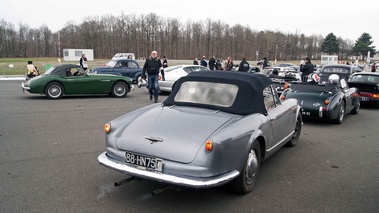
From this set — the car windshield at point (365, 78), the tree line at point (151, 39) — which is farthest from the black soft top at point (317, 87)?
the tree line at point (151, 39)

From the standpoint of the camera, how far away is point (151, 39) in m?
89.6

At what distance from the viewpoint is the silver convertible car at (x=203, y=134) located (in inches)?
136

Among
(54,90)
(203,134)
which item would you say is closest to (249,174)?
(203,134)

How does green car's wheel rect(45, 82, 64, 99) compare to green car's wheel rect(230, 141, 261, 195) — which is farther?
green car's wheel rect(45, 82, 64, 99)

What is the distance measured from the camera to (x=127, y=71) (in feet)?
61.9

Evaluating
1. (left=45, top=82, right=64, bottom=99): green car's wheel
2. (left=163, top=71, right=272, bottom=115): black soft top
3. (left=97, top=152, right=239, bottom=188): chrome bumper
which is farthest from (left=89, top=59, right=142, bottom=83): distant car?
(left=97, top=152, right=239, bottom=188): chrome bumper

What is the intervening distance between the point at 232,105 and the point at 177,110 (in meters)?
0.75

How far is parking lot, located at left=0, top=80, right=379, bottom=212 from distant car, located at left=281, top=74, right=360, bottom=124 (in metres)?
0.79

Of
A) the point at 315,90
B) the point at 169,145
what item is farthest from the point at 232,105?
the point at 315,90

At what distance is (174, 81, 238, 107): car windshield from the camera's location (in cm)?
452

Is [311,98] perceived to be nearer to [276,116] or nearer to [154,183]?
[276,116]

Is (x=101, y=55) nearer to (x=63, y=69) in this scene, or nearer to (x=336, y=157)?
(x=63, y=69)

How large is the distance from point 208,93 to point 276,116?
3.92 ft

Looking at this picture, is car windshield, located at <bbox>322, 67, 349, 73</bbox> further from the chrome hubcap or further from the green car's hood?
the chrome hubcap
